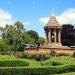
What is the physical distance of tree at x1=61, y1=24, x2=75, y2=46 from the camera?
84.8m

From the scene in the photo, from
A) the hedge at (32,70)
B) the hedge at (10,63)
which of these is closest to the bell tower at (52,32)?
the hedge at (10,63)

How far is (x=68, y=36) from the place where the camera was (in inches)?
3351

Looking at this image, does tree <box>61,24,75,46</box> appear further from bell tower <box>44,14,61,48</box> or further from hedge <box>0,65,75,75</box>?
hedge <box>0,65,75,75</box>

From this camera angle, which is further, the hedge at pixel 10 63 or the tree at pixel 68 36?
the tree at pixel 68 36

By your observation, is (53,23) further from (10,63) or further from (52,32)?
(10,63)

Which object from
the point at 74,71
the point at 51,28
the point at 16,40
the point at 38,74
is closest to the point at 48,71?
the point at 38,74

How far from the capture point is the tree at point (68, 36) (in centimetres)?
8475

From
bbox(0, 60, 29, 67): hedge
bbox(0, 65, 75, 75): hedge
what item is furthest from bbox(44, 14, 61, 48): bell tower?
bbox(0, 65, 75, 75): hedge

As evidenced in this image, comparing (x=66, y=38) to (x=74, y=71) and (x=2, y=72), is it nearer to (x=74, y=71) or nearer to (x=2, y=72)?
(x=74, y=71)

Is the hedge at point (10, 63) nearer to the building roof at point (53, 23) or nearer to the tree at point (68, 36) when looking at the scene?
the building roof at point (53, 23)

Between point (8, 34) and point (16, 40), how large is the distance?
3156mm

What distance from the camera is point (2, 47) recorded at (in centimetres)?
7094

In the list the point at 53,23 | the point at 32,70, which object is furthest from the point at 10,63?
the point at 53,23

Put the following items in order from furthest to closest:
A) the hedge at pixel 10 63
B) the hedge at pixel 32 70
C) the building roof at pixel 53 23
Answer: the building roof at pixel 53 23 < the hedge at pixel 10 63 < the hedge at pixel 32 70
